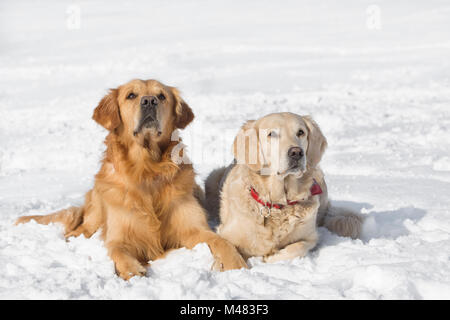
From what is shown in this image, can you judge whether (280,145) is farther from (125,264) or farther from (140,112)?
(125,264)

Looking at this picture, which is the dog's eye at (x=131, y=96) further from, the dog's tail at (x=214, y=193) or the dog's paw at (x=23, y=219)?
the dog's paw at (x=23, y=219)

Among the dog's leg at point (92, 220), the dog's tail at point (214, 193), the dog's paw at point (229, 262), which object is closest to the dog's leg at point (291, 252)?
the dog's paw at point (229, 262)

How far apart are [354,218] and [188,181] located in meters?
1.42

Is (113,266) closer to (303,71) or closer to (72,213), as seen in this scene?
(72,213)

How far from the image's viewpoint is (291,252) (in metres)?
3.43

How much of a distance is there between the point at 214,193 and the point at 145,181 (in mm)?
1233

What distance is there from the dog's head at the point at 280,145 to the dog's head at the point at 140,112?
62cm

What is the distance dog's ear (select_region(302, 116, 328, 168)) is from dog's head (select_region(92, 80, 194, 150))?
43.5 inches

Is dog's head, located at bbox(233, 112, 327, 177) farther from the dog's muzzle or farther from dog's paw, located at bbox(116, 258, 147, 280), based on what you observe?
dog's paw, located at bbox(116, 258, 147, 280)

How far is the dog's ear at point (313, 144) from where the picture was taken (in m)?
3.64

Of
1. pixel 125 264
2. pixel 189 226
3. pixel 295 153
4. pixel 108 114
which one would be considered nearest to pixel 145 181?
pixel 189 226

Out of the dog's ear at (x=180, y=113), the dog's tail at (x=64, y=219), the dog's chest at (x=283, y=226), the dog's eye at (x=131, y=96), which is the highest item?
the dog's eye at (x=131, y=96)

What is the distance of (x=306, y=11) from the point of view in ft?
75.2
